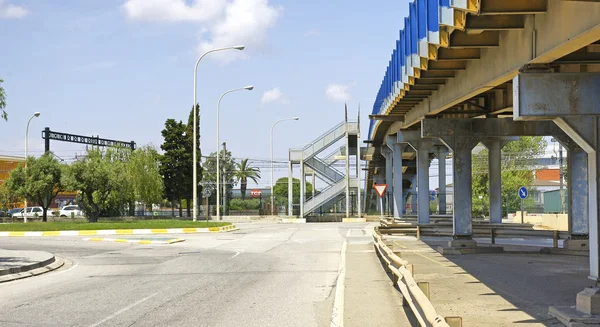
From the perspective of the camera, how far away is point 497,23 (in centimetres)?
1318

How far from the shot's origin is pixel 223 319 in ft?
35.1

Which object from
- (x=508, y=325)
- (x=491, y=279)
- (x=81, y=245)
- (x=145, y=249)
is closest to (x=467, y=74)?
(x=491, y=279)

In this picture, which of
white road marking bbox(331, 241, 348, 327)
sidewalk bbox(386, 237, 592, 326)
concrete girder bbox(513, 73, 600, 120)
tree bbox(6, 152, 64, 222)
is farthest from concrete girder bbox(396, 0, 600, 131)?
tree bbox(6, 152, 64, 222)

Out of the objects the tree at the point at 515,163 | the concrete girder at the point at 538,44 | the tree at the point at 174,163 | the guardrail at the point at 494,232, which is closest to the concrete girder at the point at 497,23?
the concrete girder at the point at 538,44

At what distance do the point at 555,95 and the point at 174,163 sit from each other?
68.2 meters

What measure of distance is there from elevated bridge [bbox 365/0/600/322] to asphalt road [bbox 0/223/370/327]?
475cm

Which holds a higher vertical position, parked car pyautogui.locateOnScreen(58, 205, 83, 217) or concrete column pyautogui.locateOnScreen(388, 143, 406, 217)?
concrete column pyautogui.locateOnScreen(388, 143, 406, 217)

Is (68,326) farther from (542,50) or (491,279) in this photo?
(491,279)

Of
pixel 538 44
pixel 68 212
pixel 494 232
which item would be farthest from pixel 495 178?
pixel 68 212

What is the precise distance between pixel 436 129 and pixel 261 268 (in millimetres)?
8986

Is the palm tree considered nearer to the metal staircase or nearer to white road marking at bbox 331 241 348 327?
the metal staircase

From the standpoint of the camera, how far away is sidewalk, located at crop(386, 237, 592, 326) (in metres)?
11.3

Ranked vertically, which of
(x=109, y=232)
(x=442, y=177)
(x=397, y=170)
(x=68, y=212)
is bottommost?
(x=68, y=212)

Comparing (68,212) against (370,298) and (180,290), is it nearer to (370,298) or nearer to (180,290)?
(180,290)
